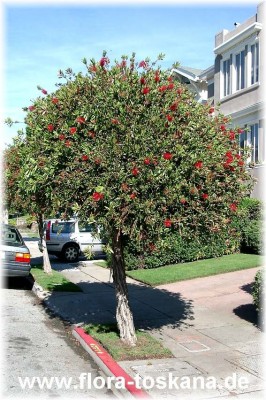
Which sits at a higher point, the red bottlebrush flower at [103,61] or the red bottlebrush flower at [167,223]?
the red bottlebrush flower at [103,61]

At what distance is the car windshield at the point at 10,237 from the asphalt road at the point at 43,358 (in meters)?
2.37

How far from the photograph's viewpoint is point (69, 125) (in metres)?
5.94

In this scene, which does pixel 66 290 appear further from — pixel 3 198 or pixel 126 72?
pixel 126 72

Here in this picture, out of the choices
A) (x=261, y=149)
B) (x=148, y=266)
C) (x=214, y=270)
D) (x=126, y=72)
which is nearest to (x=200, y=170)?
(x=126, y=72)

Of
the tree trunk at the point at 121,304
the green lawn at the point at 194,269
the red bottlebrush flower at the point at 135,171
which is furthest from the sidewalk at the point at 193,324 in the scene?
the red bottlebrush flower at the point at 135,171

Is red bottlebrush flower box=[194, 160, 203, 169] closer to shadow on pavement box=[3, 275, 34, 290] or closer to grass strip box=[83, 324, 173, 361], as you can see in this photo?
grass strip box=[83, 324, 173, 361]

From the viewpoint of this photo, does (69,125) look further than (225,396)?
Yes

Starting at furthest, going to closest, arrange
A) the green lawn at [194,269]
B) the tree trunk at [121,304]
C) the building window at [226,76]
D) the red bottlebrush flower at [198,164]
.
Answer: the building window at [226,76], the green lawn at [194,269], the tree trunk at [121,304], the red bottlebrush flower at [198,164]

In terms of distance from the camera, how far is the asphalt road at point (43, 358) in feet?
17.5

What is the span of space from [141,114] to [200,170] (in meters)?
1.03

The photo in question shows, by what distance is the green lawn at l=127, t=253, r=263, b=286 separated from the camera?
39.6 feet

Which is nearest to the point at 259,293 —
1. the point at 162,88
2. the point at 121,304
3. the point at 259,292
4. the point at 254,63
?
the point at 259,292

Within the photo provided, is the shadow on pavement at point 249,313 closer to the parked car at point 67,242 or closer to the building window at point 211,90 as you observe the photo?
the parked car at point 67,242

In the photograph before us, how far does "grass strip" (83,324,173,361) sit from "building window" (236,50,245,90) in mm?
14653
